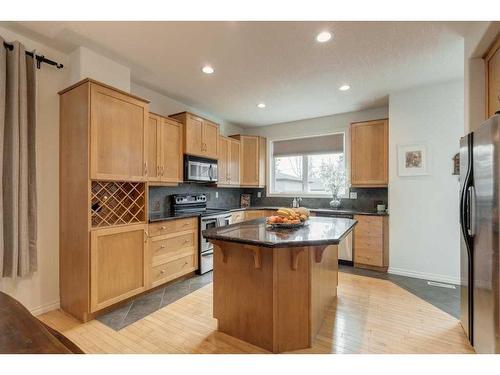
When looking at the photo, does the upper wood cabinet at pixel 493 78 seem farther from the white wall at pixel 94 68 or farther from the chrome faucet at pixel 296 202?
the white wall at pixel 94 68

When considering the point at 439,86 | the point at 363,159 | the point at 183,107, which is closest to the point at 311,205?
the point at 363,159

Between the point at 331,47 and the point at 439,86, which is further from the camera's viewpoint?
the point at 439,86

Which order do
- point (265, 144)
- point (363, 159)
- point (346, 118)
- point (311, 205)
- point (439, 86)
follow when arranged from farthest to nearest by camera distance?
point (265, 144), point (311, 205), point (346, 118), point (363, 159), point (439, 86)

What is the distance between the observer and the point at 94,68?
251 cm

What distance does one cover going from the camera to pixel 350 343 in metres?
1.93

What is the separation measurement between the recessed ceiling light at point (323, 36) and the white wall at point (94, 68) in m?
2.13

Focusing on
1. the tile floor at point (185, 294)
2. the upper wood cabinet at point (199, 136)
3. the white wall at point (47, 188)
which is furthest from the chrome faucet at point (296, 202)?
the white wall at point (47, 188)

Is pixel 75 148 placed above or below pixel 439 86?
below

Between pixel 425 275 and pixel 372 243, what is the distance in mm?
751

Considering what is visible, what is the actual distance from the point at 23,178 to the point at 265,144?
159 inches

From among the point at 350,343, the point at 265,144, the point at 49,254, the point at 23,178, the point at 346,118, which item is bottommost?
the point at 350,343

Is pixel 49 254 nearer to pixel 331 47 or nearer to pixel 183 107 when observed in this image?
pixel 183 107

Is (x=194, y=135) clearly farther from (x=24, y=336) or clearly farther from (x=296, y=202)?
(x=24, y=336)

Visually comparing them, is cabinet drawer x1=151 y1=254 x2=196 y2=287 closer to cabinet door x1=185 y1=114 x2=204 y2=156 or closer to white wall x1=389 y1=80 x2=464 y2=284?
cabinet door x1=185 y1=114 x2=204 y2=156
